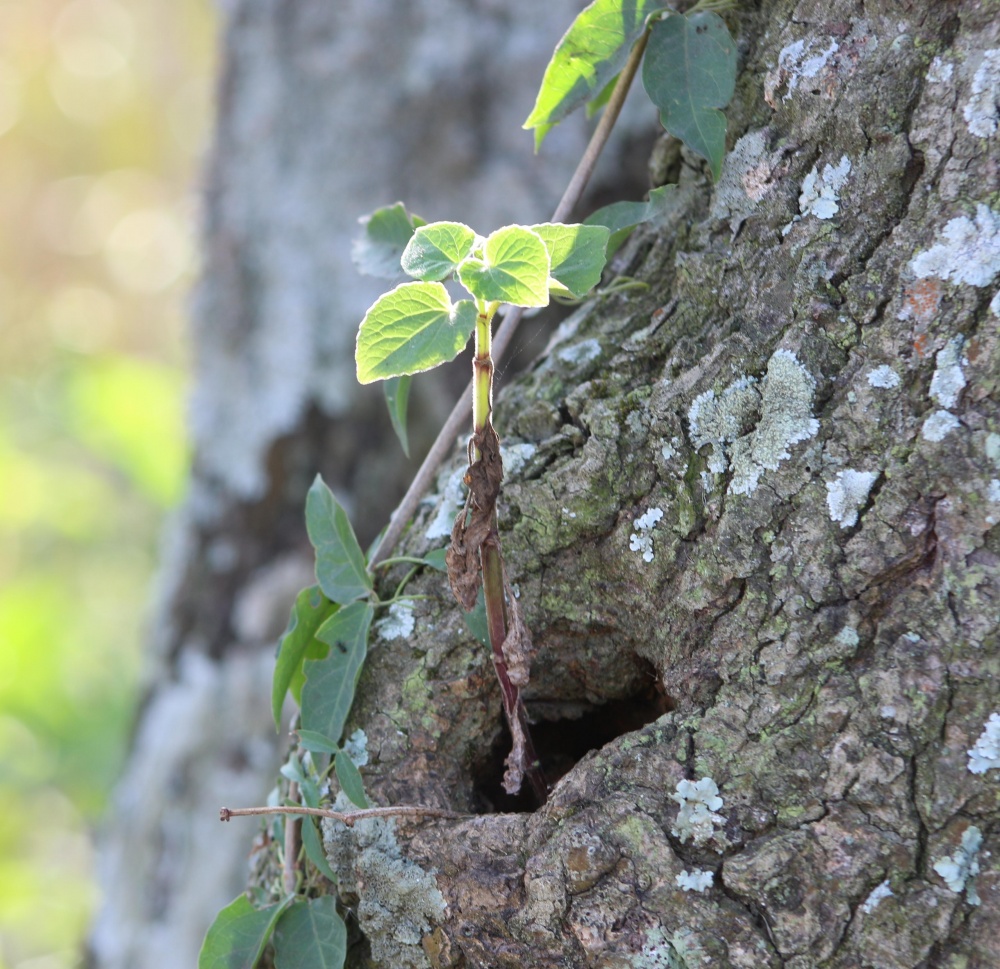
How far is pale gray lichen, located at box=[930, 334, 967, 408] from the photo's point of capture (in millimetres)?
583

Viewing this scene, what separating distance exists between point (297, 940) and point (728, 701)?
39cm

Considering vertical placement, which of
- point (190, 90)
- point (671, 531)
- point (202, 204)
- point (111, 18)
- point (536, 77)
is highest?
point (111, 18)

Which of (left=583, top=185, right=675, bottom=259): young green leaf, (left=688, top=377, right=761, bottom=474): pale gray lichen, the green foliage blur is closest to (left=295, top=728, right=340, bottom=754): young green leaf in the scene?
(left=688, top=377, right=761, bottom=474): pale gray lichen

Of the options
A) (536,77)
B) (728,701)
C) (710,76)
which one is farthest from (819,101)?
(536,77)

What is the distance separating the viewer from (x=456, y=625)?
743 mm

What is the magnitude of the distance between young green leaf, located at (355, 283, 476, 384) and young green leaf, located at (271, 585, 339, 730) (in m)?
0.27

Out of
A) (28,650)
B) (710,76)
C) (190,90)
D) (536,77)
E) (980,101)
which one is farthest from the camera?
(190,90)

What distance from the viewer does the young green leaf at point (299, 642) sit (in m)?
0.77

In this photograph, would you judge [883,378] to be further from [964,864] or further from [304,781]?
[304,781]

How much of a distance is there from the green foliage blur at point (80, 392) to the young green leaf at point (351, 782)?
1.19 m

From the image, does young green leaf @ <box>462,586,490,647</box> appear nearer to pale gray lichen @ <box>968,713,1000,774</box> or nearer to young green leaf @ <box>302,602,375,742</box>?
young green leaf @ <box>302,602,375,742</box>

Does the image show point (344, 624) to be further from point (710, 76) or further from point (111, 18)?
point (111, 18)

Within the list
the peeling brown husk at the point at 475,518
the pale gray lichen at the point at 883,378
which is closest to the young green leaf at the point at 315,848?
the peeling brown husk at the point at 475,518

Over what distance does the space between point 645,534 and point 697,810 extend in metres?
0.20
